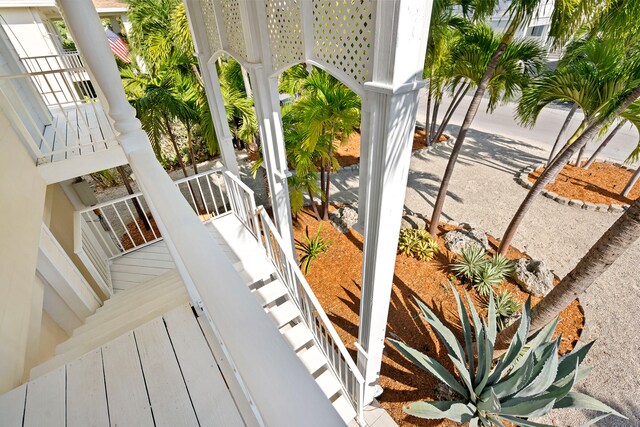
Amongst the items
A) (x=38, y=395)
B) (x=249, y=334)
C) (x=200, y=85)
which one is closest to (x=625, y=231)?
(x=249, y=334)

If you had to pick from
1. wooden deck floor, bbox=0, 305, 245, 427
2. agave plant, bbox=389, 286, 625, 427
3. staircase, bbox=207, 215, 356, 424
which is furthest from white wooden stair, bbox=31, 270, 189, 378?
agave plant, bbox=389, 286, 625, 427

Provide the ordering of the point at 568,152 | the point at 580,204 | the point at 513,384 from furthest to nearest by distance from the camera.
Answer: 1. the point at 580,204
2. the point at 568,152
3. the point at 513,384

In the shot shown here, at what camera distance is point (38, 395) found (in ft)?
5.09

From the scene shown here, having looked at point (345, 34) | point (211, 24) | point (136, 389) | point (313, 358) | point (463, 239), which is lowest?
point (463, 239)

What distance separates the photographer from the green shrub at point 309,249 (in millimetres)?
5346

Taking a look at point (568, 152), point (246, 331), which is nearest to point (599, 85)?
point (568, 152)

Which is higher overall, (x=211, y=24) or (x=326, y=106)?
(x=211, y=24)

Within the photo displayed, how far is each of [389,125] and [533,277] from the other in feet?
14.9

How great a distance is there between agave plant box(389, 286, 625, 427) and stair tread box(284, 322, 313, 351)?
1.14 m

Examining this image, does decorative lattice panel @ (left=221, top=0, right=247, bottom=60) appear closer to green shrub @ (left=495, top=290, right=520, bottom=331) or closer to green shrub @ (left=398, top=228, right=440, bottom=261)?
green shrub @ (left=398, top=228, right=440, bottom=261)

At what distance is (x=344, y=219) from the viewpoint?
6391mm

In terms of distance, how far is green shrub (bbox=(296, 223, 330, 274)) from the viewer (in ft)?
17.5

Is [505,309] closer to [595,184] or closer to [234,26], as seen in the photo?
[234,26]

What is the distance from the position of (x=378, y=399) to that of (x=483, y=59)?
4.68 m
